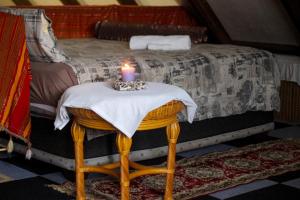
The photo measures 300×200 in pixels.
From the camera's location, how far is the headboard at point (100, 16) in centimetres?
534

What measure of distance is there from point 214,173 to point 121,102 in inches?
39.5

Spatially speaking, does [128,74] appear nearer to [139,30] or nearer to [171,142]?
[171,142]

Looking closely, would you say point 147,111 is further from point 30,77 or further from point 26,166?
point 26,166

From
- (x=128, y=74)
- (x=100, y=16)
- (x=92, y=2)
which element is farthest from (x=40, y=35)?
(x=92, y=2)

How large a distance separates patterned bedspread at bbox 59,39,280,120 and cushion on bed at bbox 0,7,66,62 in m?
0.11

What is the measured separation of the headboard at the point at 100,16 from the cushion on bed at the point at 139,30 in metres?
0.17

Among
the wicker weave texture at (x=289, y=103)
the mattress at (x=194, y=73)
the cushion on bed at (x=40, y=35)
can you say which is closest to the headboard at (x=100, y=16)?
the mattress at (x=194, y=73)

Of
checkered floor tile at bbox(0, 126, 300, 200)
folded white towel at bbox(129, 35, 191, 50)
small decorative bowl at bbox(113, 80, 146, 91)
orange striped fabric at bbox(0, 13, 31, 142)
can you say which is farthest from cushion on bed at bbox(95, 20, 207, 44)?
small decorative bowl at bbox(113, 80, 146, 91)

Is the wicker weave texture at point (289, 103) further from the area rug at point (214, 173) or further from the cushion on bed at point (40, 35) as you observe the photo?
the cushion on bed at point (40, 35)

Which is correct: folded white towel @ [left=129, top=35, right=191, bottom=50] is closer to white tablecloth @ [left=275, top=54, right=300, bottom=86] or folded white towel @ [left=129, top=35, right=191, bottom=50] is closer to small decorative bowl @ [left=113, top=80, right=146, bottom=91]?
white tablecloth @ [left=275, top=54, right=300, bottom=86]

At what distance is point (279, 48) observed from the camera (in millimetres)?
4887

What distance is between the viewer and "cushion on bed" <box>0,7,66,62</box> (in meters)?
3.10

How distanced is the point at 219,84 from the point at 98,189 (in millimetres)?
1147

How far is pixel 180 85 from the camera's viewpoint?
3.52 m
